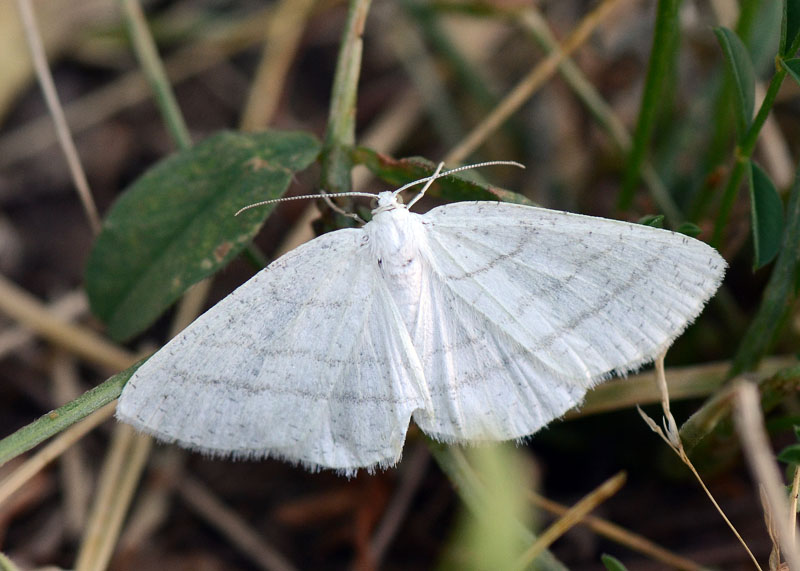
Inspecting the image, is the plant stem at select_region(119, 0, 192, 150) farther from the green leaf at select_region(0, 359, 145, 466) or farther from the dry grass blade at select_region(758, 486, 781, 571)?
the dry grass blade at select_region(758, 486, 781, 571)

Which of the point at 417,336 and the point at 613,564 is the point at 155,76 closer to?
the point at 417,336

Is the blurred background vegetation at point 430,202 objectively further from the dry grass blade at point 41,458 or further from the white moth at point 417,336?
the white moth at point 417,336

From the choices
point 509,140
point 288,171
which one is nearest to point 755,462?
point 288,171

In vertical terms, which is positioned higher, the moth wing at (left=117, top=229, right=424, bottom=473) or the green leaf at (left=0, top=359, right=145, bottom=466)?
the green leaf at (left=0, top=359, right=145, bottom=466)

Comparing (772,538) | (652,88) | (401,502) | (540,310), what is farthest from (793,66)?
(401,502)

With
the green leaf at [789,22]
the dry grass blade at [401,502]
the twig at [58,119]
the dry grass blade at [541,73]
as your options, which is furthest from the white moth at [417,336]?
the twig at [58,119]

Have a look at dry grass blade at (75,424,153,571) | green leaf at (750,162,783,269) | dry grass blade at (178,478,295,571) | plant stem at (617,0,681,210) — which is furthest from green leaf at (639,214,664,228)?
dry grass blade at (75,424,153,571)

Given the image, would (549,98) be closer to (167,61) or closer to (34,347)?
(167,61)
